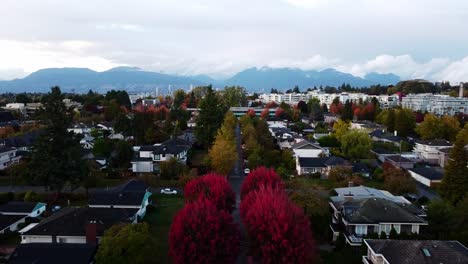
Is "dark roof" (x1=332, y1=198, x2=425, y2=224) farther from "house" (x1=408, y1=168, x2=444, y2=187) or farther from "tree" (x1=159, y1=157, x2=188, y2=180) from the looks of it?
"tree" (x1=159, y1=157, x2=188, y2=180)

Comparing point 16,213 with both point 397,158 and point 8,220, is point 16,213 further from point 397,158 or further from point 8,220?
point 397,158

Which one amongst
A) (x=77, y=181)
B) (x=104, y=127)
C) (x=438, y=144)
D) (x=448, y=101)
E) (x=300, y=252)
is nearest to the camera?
(x=300, y=252)

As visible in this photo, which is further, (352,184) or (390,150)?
(390,150)

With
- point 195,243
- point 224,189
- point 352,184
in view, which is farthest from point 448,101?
point 195,243

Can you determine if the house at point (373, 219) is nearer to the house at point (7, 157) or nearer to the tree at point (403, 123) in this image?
the house at point (7, 157)

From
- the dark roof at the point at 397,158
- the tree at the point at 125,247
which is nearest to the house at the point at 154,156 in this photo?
the tree at the point at 125,247

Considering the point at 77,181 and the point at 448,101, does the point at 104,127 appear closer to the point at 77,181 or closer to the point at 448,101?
the point at 77,181
